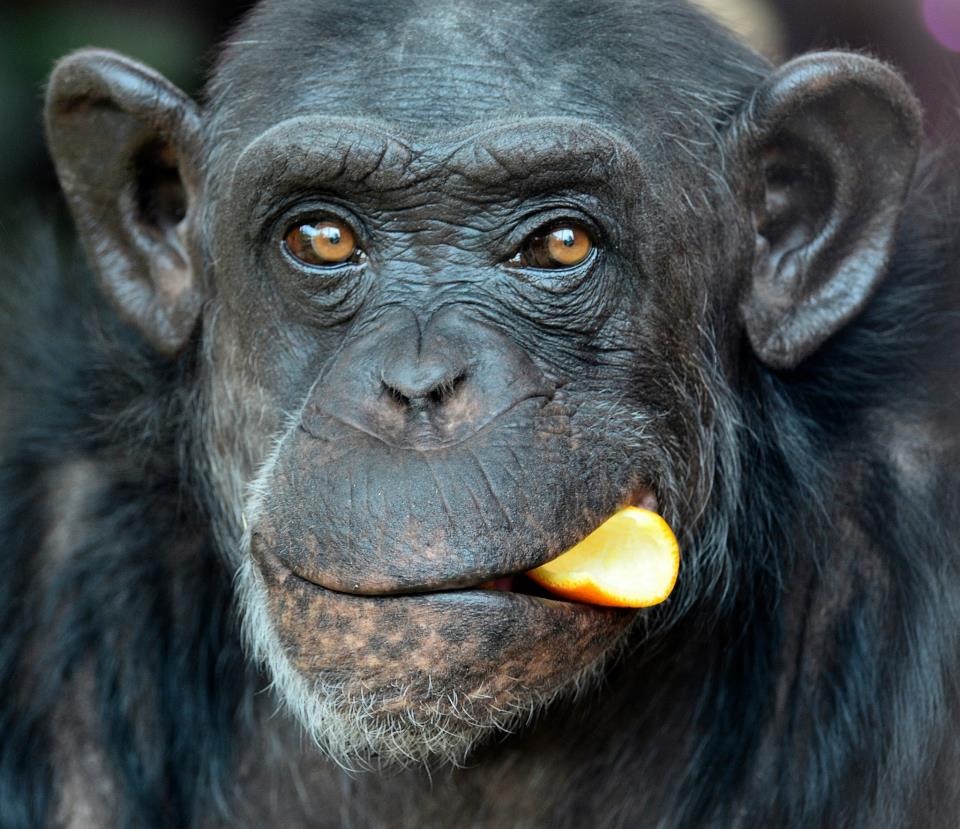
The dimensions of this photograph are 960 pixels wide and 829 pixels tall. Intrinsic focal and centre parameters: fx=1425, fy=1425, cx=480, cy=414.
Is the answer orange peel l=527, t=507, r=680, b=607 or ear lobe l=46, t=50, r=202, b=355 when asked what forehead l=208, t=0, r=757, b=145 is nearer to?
ear lobe l=46, t=50, r=202, b=355

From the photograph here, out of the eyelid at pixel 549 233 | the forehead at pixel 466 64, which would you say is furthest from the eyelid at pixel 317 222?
the eyelid at pixel 549 233

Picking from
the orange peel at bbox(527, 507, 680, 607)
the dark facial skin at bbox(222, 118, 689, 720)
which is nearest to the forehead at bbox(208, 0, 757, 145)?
the dark facial skin at bbox(222, 118, 689, 720)

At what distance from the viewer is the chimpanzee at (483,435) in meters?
3.05

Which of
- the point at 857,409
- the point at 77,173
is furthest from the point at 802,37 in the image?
the point at 77,173

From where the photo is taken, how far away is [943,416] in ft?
12.2

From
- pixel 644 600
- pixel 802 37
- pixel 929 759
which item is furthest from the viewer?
pixel 802 37

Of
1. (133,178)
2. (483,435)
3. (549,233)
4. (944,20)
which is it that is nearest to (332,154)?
(549,233)

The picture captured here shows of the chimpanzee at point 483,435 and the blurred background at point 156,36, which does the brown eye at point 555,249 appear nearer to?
the chimpanzee at point 483,435

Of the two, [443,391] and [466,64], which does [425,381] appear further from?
[466,64]

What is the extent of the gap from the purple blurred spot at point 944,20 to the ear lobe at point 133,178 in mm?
3847

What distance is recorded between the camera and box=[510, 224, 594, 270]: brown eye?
3.39 metres

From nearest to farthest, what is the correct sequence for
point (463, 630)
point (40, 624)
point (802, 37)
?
point (463, 630), point (40, 624), point (802, 37)

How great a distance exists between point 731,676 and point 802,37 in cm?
454

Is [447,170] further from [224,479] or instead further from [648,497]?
[224,479]
